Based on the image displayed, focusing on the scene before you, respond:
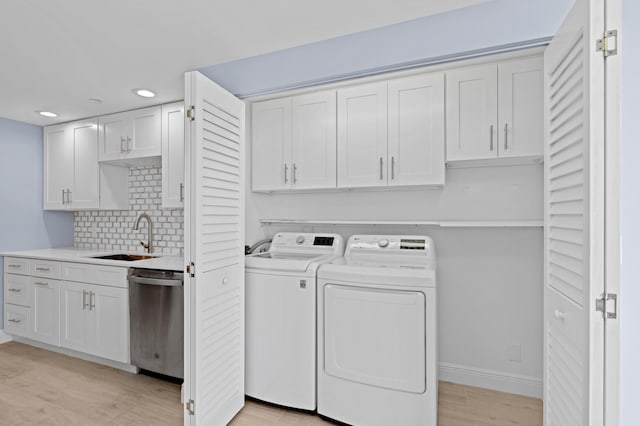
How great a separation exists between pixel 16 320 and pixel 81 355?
38.0 inches

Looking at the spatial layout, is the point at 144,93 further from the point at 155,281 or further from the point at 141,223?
the point at 155,281

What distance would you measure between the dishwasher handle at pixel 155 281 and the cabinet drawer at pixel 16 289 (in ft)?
5.05

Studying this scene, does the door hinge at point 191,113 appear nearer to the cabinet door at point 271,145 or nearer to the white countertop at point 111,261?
the cabinet door at point 271,145

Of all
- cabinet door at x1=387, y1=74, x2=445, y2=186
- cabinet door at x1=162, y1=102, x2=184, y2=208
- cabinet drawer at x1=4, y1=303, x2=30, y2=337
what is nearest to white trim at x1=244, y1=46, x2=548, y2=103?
cabinet door at x1=387, y1=74, x2=445, y2=186

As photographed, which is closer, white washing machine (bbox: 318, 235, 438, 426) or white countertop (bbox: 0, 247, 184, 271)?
white washing machine (bbox: 318, 235, 438, 426)

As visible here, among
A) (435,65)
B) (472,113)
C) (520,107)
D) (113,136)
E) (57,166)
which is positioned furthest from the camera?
(57,166)

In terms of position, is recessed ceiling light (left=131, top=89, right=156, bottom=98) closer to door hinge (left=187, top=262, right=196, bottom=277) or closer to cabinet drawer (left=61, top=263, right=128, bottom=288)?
cabinet drawer (left=61, top=263, right=128, bottom=288)

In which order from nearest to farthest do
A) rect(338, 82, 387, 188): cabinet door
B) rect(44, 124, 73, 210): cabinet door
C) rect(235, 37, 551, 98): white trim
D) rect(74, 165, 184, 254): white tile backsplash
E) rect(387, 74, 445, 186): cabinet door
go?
1. rect(235, 37, 551, 98): white trim
2. rect(387, 74, 445, 186): cabinet door
3. rect(338, 82, 387, 188): cabinet door
4. rect(74, 165, 184, 254): white tile backsplash
5. rect(44, 124, 73, 210): cabinet door

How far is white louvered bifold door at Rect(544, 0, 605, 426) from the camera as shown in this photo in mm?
1045

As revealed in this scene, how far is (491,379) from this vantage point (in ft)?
7.82

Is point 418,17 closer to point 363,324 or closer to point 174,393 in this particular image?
point 363,324

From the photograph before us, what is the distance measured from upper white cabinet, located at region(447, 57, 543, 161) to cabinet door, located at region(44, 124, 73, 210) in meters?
3.89

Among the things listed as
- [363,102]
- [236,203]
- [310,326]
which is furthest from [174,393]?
[363,102]

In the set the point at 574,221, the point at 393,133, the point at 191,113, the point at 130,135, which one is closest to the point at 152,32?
the point at 191,113
